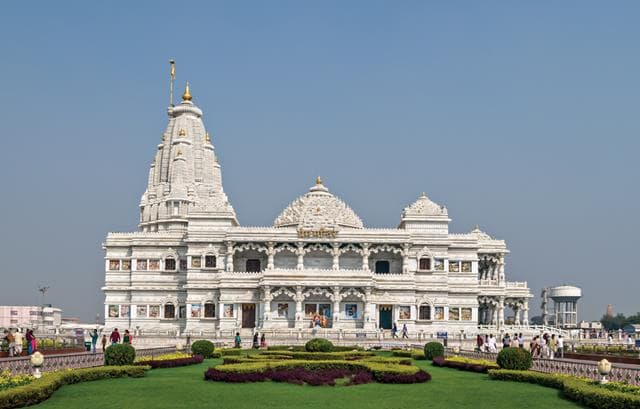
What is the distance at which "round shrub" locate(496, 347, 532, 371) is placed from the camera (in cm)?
2808

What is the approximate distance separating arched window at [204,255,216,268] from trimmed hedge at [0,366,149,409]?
3754 cm

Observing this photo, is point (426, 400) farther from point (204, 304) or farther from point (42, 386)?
point (204, 304)

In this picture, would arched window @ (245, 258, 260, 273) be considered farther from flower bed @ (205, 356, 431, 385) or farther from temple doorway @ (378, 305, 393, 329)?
flower bed @ (205, 356, 431, 385)

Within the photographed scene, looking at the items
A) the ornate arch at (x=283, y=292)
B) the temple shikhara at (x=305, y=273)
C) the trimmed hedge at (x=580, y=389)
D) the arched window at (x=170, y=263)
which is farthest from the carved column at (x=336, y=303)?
the trimmed hedge at (x=580, y=389)

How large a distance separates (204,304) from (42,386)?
44354 mm

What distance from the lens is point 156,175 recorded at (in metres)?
77.2

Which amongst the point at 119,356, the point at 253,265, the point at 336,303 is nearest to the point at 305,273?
the point at 336,303

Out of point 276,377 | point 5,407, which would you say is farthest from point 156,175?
point 5,407

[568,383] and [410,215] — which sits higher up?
[410,215]

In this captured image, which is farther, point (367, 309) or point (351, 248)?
point (351, 248)

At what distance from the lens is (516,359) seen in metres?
28.1

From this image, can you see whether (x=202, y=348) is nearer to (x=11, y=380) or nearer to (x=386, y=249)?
(x=11, y=380)

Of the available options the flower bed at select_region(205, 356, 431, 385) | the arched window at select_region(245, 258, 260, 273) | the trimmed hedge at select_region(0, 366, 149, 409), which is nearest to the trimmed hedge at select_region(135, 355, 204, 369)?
the trimmed hedge at select_region(0, 366, 149, 409)

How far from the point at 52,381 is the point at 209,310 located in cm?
4274
